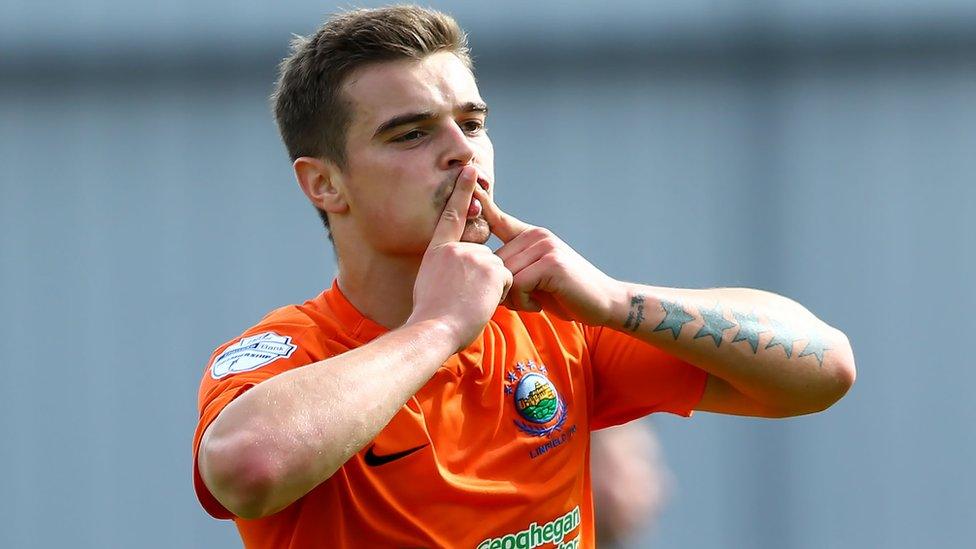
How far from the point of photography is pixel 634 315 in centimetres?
283

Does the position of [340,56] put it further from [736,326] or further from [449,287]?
[736,326]

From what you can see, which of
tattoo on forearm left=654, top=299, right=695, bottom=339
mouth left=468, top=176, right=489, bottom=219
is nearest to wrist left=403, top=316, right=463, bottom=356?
mouth left=468, top=176, right=489, bottom=219

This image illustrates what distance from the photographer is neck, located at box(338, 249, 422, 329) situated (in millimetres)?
3037

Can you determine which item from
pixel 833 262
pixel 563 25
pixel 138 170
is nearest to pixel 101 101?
pixel 138 170

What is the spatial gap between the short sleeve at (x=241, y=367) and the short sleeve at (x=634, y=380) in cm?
72

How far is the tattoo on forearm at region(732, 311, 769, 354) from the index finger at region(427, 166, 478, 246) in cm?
65

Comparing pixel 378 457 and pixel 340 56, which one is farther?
pixel 340 56

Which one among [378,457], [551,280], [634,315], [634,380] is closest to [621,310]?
[634,315]

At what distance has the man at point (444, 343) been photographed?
2.64 metres

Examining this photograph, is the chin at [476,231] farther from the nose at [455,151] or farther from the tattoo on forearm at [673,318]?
the tattoo on forearm at [673,318]

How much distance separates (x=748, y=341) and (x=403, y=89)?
956 millimetres

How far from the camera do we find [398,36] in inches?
118

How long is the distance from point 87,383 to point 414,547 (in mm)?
3953

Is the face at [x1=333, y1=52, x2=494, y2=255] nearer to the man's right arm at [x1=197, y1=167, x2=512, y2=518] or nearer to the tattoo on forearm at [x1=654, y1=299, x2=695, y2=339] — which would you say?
the man's right arm at [x1=197, y1=167, x2=512, y2=518]
